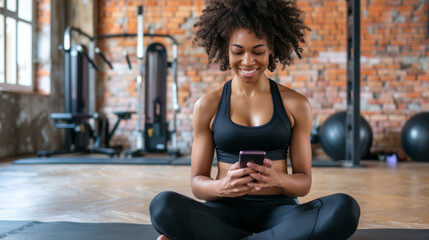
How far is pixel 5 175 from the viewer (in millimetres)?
3812

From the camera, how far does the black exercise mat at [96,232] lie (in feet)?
5.74

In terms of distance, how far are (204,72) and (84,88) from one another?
1.76 meters

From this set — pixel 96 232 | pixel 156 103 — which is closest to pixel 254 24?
pixel 96 232

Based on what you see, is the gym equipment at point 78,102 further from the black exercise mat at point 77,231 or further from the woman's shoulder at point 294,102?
the woman's shoulder at point 294,102

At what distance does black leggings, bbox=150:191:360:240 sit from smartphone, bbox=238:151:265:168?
9.5 inches

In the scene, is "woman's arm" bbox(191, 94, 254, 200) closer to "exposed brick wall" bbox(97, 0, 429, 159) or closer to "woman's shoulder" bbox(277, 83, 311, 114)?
"woman's shoulder" bbox(277, 83, 311, 114)

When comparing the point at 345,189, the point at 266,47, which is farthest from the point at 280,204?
the point at 345,189

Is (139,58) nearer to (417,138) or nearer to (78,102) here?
(78,102)

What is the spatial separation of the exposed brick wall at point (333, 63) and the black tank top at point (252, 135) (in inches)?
184

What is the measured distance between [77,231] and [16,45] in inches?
179

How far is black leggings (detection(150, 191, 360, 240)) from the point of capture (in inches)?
53.3

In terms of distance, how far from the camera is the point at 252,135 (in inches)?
58.5

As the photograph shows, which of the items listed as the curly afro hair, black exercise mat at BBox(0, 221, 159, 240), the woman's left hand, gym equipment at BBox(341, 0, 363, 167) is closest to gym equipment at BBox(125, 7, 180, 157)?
gym equipment at BBox(341, 0, 363, 167)

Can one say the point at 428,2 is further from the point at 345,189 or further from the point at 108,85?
the point at 108,85
